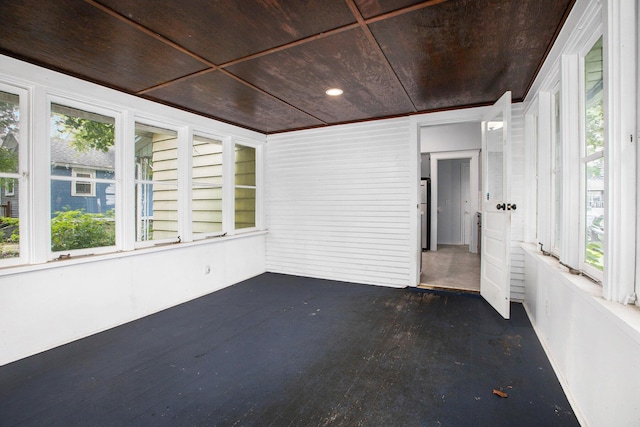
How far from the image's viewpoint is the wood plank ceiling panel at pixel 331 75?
93.1 inches

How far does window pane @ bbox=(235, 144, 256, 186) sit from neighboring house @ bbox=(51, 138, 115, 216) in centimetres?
198

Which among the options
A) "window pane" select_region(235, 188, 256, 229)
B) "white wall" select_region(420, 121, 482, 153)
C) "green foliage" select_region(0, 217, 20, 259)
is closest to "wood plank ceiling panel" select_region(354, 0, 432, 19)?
"green foliage" select_region(0, 217, 20, 259)

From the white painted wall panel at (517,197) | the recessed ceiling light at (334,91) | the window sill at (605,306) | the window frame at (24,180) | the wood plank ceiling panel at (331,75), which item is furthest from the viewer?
the white painted wall panel at (517,197)

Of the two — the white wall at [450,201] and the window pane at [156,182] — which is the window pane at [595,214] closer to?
the window pane at [156,182]

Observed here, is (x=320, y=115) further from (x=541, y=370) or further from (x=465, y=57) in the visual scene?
(x=541, y=370)

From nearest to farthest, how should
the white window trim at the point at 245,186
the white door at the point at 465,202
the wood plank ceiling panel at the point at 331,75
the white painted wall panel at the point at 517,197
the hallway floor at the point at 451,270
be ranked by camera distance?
the wood plank ceiling panel at the point at 331,75
the white painted wall panel at the point at 517,197
the hallway floor at the point at 451,270
the white window trim at the point at 245,186
the white door at the point at 465,202

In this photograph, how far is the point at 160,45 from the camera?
2273mm

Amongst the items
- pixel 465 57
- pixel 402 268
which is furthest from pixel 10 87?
pixel 402 268

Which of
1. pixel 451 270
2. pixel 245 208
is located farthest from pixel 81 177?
pixel 451 270

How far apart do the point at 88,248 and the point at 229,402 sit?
2132mm

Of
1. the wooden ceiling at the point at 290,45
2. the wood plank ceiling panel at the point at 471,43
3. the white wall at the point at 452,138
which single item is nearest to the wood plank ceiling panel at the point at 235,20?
the wooden ceiling at the point at 290,45

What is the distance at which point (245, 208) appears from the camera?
16.8 ft

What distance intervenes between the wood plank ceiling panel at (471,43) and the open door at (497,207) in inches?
12.8

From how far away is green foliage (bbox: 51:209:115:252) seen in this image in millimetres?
2795
